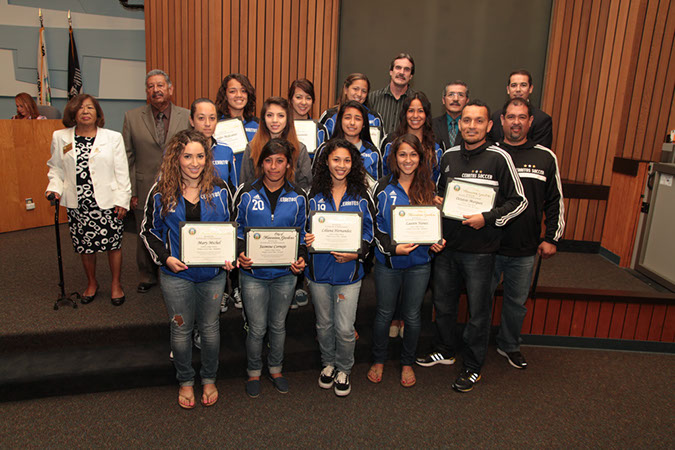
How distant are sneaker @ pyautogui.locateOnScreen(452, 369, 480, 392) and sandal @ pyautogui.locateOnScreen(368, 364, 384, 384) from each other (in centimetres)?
47

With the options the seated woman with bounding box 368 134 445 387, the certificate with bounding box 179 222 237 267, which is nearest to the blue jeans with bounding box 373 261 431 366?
the seated woman with bounding box 368 134 445 387

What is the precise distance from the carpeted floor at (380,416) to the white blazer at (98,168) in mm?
1273

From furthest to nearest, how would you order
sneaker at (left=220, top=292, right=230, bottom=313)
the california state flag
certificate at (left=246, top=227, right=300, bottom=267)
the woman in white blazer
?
the california state flag
sneaker at (left=220, top=292, right=230, bottom=313)
the woman in white blazer
certificate at (left=246, top=227, right=300, bottom=267)

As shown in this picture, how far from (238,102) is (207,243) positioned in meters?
1.22

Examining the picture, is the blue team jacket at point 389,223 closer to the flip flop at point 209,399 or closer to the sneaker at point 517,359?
the sneaker at point 517,359

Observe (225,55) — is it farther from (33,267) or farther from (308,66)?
(33,267)

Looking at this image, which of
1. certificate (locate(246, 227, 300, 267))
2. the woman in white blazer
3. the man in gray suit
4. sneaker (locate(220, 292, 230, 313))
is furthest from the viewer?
the man in gray suit

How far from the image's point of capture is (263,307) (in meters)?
2.49

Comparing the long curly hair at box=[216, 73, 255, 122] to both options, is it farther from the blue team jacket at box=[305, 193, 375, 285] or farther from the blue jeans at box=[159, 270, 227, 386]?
the blue jeans at box=[159, 270, 227, 386]

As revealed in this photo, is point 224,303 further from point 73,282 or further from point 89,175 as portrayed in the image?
point 73,282

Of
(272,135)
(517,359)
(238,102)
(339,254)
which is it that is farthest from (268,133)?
(517,359)

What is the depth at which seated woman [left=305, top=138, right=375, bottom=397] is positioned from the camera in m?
2.42

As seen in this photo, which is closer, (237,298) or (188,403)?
(188,403)

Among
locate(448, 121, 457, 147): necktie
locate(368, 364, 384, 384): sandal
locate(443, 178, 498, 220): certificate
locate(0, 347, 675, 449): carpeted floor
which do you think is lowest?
locate(0, 347, 675, 449): carpeted floor
